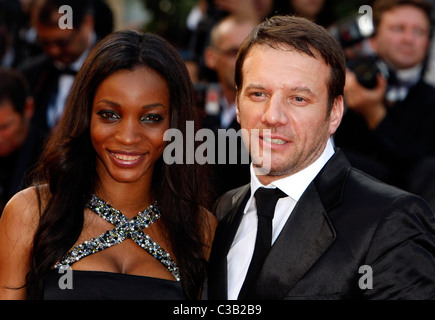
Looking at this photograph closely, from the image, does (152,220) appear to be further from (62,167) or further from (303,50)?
(303,50)

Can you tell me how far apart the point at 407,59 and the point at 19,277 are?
8.60 ft

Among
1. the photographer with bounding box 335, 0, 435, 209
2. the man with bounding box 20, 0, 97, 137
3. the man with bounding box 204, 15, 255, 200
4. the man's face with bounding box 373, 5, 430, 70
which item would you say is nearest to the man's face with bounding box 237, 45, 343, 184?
the photographer with bounding box 335, 0, 435, 209

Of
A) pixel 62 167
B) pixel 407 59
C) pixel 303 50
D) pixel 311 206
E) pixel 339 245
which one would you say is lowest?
pixel 339 245

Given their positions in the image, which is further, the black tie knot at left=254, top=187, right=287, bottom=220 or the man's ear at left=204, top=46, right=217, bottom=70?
the man's ear at left=204, top=46, right=217, bottom=70

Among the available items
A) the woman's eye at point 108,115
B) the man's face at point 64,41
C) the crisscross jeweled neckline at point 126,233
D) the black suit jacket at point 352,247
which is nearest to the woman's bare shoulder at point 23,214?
the crisscross jeweled neckline at point 126,233

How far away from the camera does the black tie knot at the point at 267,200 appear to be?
2270 millimetres

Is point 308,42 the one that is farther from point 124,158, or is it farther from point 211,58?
point 211,58

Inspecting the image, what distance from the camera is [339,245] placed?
2.10 m

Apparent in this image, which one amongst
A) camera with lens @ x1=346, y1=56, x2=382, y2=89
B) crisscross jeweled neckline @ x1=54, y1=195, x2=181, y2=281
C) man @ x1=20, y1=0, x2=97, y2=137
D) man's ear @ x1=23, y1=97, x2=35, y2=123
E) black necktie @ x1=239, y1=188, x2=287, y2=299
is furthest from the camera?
man @ x1=20, y1=0, x2=97, y2=137

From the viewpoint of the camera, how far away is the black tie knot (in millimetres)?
2270

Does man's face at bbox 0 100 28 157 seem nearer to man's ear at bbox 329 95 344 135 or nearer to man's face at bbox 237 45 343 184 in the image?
man's face at bbox 237 45 343 184

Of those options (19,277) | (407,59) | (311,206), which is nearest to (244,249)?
(311,206)

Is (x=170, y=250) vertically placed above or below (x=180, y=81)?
below

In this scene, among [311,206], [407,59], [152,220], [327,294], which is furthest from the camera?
[407,59]
